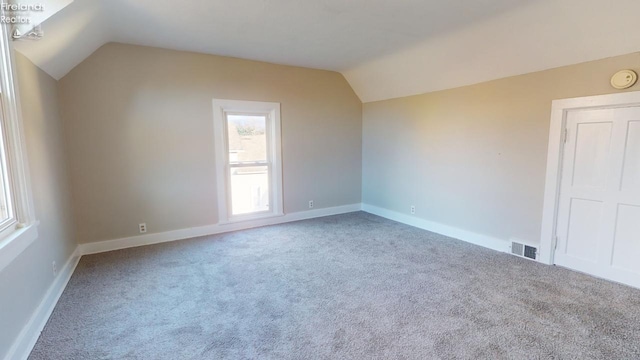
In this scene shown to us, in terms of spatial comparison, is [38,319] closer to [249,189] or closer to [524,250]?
[249,189]

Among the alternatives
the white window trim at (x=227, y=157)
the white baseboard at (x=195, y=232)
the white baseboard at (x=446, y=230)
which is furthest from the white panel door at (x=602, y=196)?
the white window trim at (x=227, y=157)

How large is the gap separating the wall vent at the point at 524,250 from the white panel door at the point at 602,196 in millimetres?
207

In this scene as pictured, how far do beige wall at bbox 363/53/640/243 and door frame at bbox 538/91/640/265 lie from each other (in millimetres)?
59

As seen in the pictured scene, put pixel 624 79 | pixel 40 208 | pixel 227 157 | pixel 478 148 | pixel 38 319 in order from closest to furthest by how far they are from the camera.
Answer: pixel 38 319
pixel 40 208
pixel 624 79
pixel 478 148
pixel 227 157

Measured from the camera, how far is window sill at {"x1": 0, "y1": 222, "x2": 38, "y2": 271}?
1745 mm

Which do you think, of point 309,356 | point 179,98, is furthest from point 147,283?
point 179,98

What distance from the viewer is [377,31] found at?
3266 millimetres

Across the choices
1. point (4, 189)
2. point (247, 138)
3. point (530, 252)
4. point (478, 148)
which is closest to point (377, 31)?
point (478, 148)

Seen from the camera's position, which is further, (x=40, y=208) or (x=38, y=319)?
(x=40, y=208)

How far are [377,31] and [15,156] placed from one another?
3295mm

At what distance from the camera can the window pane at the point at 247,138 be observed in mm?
4543

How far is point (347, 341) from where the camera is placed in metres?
2.06

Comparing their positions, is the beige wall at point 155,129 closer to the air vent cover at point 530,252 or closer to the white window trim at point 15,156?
the white window trim at point 15,156

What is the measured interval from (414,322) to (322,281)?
0.97 metres
